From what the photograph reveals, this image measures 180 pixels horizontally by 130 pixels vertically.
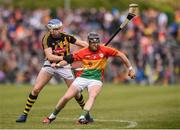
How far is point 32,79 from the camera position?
3562 centimetres

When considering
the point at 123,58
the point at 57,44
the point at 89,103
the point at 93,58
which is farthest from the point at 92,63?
the point at 57,44

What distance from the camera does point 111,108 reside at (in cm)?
2217

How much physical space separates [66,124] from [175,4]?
32847 millimetres

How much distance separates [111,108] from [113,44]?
13.5 meters

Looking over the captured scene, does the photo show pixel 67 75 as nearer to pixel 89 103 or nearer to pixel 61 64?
pixel 61 64

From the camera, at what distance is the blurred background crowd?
35.0 metres

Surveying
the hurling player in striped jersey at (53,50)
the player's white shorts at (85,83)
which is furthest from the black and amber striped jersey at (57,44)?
the player's white shorts at (85,83)

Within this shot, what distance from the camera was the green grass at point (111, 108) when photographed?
53.9ft

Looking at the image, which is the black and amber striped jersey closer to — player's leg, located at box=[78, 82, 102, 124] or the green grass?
player's leg, located at box=[78, 82, 102, 124]

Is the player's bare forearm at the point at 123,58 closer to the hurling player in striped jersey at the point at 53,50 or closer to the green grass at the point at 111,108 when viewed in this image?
the hurling player in striped jersey at the point at 53,50

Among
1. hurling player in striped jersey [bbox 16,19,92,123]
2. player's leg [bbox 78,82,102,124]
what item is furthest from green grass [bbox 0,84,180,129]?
hurling player in striped jersey [bbox 16,19,92,123]

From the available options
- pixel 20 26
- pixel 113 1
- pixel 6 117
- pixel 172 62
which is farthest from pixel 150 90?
pixel 113 1

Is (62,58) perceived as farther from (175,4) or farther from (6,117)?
(175,4)

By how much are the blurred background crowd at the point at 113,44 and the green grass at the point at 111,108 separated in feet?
6.44
